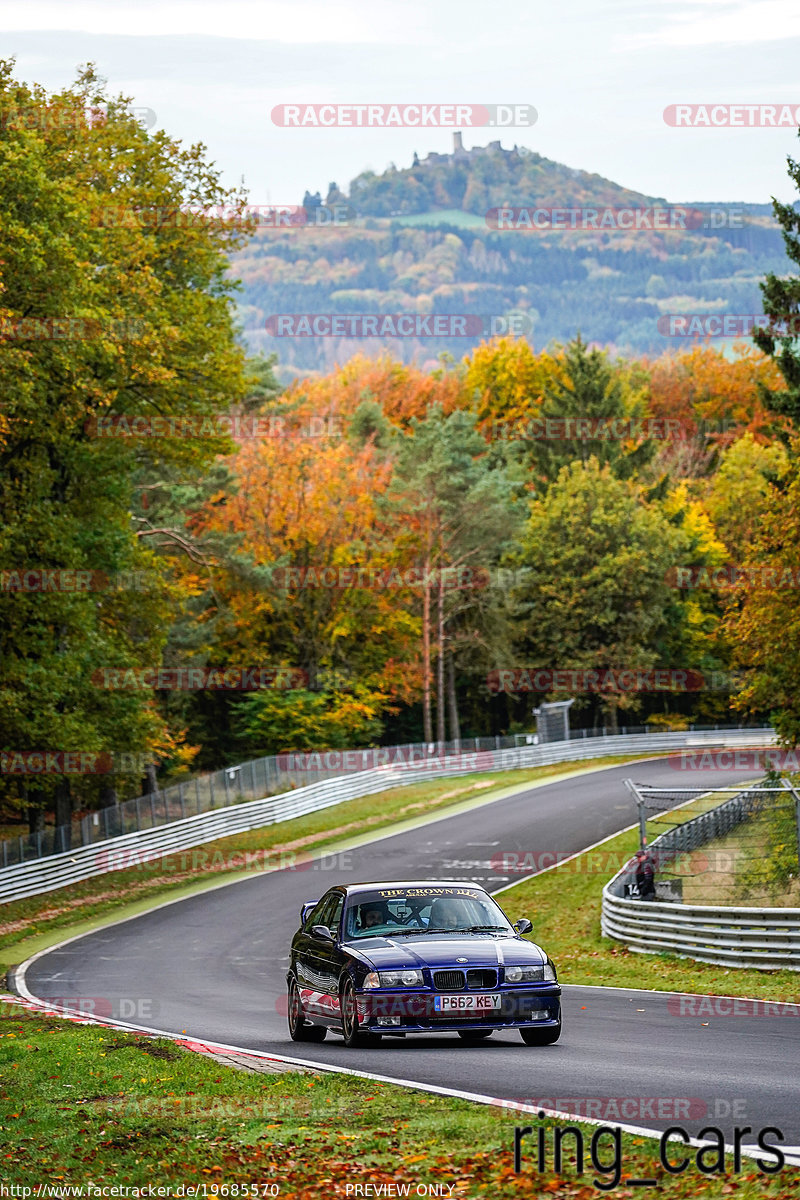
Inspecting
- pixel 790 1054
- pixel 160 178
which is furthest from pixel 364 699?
pixel 790 1054

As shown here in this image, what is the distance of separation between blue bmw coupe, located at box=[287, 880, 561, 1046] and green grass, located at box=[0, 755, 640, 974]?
1464 centimetres

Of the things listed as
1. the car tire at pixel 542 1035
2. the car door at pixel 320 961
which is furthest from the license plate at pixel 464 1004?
the car door at pixel 320 961

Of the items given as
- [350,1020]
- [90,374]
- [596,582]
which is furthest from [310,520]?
[350,1020]

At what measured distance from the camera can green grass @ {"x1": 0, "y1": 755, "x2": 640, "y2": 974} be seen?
3291cm

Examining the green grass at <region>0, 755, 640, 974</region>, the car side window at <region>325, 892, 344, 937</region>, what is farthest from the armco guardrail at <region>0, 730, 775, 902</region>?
the car side window at <region>325, 892, 344, 937</region>

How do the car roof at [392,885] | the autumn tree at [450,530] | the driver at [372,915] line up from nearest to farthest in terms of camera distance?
the driver at [372,915], the car roof at [392,885], the autumn tree at [450,530]

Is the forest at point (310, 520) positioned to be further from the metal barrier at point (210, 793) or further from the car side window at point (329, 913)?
the car side window at point (329, 913)

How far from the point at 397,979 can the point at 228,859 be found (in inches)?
1178

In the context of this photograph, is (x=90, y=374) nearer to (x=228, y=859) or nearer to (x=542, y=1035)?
(x=228, y=859)

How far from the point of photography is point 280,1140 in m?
8.53

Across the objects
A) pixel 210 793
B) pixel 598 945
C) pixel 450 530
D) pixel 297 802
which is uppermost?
pixel 450 530

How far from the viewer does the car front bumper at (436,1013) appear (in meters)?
12.3

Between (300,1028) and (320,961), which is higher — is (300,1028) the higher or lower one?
the lower one

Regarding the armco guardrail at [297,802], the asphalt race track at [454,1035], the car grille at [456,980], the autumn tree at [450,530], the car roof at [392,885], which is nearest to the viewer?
the asphalt race track at [454,1035]
